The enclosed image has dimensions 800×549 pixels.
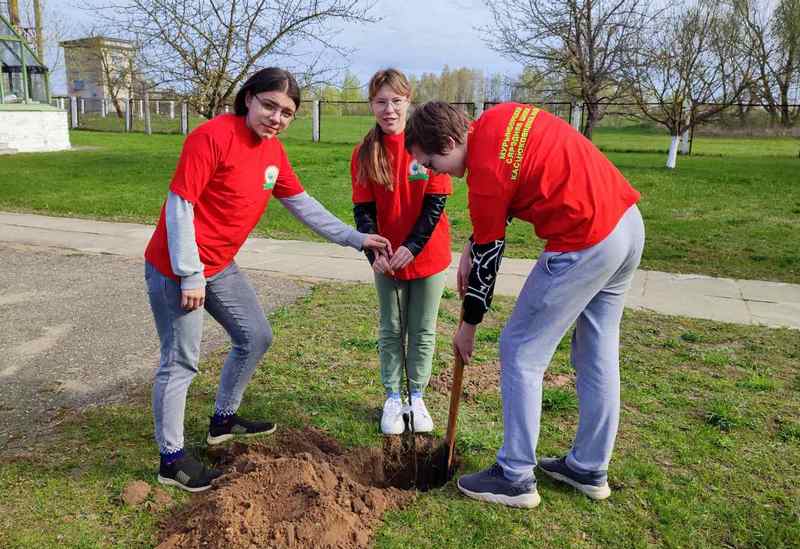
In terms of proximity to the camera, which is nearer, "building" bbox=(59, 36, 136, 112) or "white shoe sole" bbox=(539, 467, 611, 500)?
"white shoe sole" bbox=(539, 467, 611, 500)

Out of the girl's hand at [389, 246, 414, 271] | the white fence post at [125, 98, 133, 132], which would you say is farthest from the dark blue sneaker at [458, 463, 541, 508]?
the white fence post at [125, 98, 133, 132]

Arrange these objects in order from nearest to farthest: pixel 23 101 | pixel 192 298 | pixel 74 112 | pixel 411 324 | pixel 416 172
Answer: pixel 192 298, pixel 416 172, pixel 411 324, pixel 23 101, pixel 74 112

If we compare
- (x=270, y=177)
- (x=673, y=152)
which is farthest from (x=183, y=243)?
(x=673, y=152)

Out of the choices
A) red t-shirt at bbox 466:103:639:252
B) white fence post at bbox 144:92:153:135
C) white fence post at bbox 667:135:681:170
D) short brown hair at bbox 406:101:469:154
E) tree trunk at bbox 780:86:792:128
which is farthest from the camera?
white fence post at bbox 144:92:153:135

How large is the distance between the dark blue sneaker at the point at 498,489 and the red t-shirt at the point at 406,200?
1083mm

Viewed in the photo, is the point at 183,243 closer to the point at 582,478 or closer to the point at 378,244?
the point at 378,244

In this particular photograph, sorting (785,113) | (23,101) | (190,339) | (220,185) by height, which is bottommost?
(190,339)

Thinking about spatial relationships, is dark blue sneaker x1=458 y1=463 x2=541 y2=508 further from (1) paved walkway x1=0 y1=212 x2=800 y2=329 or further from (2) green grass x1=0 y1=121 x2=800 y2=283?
(2) green grass x1=0 y1=121 x2=800 y2=283

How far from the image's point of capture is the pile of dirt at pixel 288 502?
271 centimetres

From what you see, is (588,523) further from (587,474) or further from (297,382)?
(297,382)

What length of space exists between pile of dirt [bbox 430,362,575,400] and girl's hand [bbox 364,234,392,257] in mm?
1293

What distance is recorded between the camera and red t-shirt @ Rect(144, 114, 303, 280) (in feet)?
9.05

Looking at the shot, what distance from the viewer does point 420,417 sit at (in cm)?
383

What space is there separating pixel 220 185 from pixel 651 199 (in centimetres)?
1169
